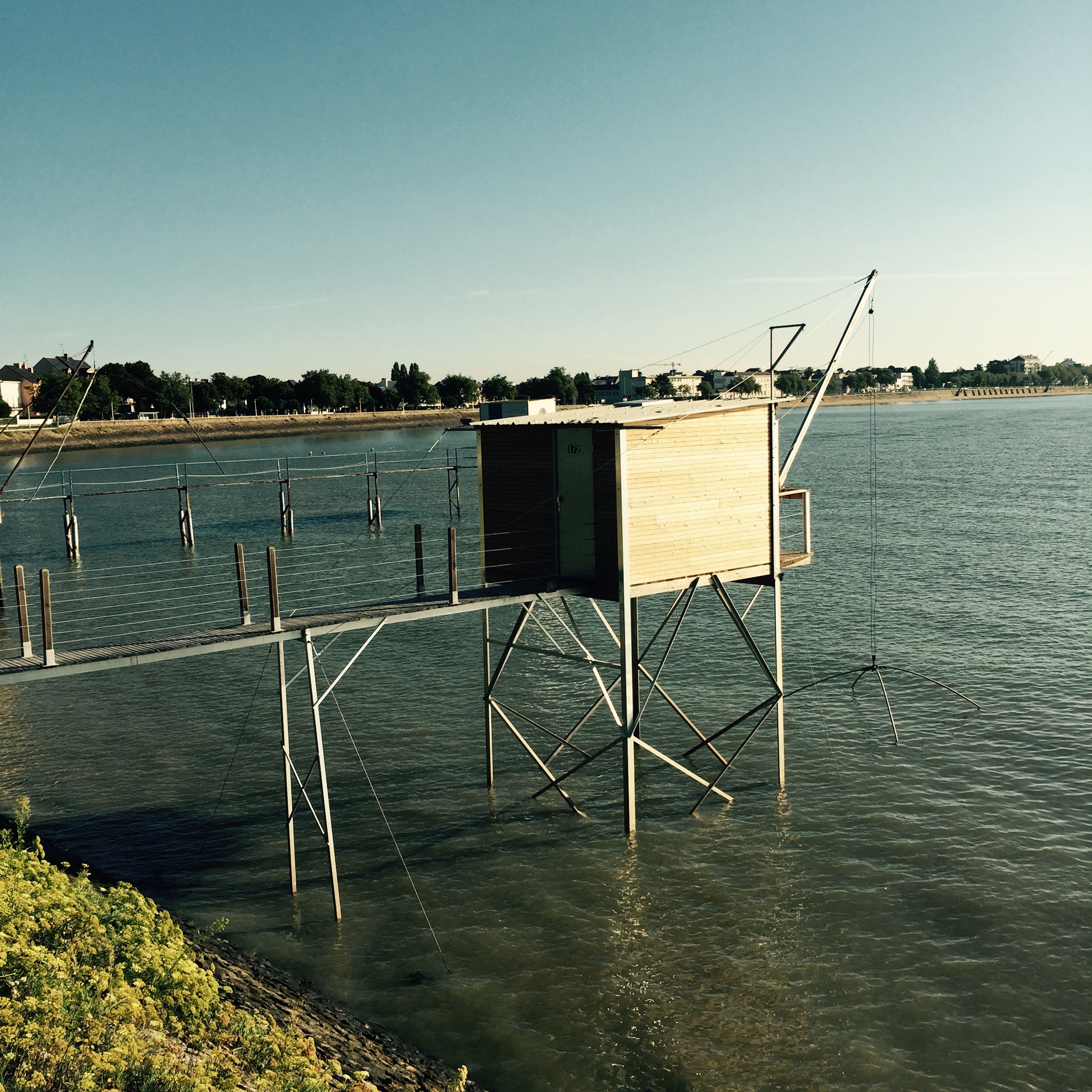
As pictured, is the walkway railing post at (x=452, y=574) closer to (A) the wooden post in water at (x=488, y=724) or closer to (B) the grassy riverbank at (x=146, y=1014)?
(A) the wooden post in water at (x=488, y=724)

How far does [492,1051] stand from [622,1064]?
71.4 inches

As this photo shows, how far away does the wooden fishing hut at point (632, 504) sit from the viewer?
1916 centimetres

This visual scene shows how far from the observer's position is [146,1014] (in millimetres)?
11070

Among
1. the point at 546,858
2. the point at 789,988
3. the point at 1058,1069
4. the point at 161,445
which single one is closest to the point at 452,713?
the point at 546,858

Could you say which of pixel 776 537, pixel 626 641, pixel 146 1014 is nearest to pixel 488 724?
pixel 626 641

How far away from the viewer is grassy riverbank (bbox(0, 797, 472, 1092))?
9344mm

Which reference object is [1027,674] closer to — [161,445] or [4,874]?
[4,874]

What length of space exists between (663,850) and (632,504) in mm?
6899

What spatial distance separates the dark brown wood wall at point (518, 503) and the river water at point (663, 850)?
17.8 feet

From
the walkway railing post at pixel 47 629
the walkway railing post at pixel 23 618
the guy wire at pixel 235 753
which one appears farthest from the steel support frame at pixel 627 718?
the walkway railing post at pixel 23 618

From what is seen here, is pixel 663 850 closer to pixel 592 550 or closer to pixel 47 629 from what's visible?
pixel 592 550

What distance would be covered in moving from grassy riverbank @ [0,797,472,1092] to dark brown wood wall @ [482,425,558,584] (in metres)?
8.95

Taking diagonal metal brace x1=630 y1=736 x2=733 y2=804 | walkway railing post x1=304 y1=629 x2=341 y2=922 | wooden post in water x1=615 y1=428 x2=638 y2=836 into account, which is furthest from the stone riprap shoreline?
diagonal metal brace x1=630 y1=736 x2=733 y2=804

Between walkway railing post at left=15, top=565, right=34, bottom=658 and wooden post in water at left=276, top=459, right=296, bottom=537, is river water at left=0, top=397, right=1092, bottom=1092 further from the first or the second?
wooden post in water at left=276, top=459, right=296, bottom=537
